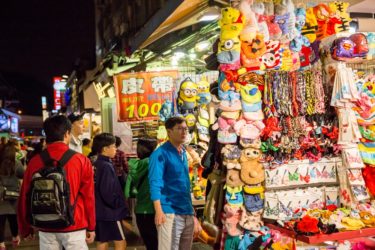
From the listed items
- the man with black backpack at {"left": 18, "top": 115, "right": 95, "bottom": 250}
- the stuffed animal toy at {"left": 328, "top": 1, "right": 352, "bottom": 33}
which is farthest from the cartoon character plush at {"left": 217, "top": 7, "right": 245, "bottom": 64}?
the man with black backpack at {"left": 18, "top": 115, "right": 95, "bottom": 250}

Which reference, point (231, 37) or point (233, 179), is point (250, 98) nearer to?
point (231, 37)

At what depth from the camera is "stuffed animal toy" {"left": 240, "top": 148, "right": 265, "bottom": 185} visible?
5602 millimetres

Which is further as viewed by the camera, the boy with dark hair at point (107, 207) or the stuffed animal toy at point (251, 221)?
the boy with dark hair at point (107, 207)

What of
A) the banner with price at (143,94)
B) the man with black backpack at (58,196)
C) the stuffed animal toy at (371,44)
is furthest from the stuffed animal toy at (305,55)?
the banner with price at (143,94)

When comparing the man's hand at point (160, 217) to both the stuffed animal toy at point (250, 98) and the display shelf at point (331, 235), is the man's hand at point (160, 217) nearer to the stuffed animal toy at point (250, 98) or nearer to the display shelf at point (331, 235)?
the display shelf at point (331, 235)

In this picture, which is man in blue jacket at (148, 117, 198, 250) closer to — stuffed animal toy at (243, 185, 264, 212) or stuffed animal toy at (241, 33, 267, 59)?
stuffed animal toy at (243, 185, 264, 212)

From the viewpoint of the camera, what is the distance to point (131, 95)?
11680mm

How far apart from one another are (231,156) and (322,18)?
228cm

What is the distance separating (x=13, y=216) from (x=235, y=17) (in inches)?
231

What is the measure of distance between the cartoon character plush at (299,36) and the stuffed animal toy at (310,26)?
3.8 inches

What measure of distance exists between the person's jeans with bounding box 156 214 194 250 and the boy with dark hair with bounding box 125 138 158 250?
78 centimetres

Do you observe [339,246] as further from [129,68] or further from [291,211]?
[129,68]

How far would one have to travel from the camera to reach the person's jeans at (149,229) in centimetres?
581

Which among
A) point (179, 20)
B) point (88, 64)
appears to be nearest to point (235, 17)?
point (179, 20)
